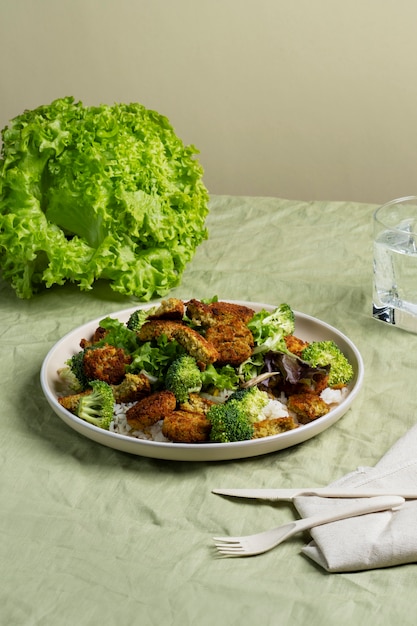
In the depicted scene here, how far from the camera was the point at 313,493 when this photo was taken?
1.49 meters

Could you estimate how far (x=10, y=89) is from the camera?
202 inches

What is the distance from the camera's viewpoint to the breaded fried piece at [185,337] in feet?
5.67

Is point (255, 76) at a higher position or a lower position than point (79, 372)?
lower

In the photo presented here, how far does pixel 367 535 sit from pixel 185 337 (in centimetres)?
58

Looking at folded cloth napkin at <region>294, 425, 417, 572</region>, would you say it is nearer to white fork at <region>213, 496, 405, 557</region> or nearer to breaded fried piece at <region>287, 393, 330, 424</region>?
white fork at <region>213, 496, 405, 557</region>

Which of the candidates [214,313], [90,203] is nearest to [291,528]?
[214,313]

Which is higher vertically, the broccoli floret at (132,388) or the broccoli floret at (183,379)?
the broccoli floret at (183,379)

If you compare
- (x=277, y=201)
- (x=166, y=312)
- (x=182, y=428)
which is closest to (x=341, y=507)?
(x=182, y=428)

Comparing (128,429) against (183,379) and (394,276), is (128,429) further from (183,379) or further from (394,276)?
(394,276)

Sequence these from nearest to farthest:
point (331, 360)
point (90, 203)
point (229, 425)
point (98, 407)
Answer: point (229, 425) < point (98, 407) < point (331, 360) < point (90, 203)

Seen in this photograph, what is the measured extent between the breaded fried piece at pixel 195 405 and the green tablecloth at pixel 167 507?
0.36 feet

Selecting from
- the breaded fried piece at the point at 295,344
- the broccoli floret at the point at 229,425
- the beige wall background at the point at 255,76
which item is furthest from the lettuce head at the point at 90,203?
the beige wall background at the point at 255,76

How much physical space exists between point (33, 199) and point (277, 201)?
0.94 meters

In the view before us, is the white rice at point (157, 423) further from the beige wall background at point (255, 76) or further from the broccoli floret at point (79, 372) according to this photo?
the beige wall background at point (255, 76)
